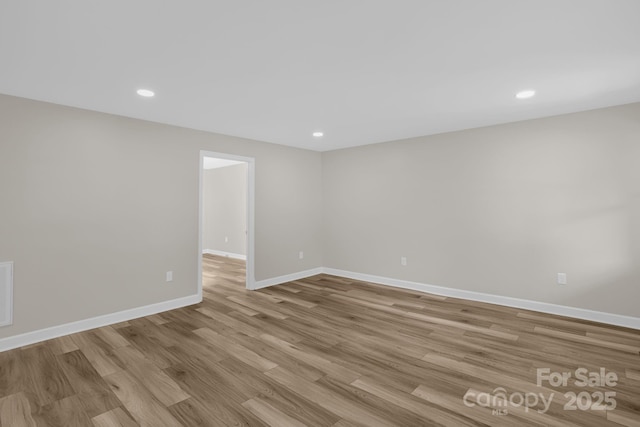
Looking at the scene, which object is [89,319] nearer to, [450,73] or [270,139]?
[270,139]

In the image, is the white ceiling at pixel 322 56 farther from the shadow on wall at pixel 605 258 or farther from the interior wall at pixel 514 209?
the shadow on wall at pixel 605 258

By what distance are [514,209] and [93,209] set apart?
197 inches

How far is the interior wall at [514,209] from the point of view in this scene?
327 centimetres

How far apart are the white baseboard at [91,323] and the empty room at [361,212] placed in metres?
0.02

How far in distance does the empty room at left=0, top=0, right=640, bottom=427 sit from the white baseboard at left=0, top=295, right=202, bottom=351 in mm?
20

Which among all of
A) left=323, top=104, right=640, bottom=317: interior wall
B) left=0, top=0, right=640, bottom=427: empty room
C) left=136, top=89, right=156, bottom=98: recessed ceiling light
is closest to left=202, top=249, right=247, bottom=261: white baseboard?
left=0, top=0, right=640, bottom=427: empty room

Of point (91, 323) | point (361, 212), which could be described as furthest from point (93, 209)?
point (361, 212)

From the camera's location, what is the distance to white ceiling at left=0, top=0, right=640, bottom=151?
1.68 meters

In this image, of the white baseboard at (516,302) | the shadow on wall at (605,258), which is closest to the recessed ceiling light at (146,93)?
the white baseboard at (516,302)

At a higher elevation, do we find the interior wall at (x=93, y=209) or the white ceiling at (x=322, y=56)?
the white ceiling at (x=322, y=56)

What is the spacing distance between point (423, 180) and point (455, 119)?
112cm

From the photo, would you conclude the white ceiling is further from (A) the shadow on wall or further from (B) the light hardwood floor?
(B) the light hardwood floor

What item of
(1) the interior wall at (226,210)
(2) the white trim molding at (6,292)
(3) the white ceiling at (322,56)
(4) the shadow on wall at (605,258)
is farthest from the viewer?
(1) the interior wall at (226,210)

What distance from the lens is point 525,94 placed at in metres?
2.93
